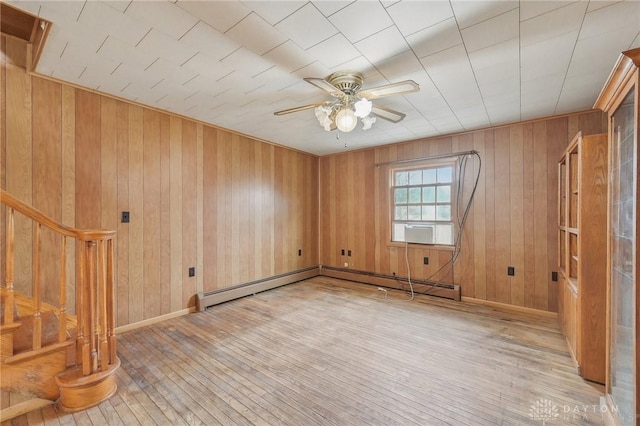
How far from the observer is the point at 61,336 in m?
1.88

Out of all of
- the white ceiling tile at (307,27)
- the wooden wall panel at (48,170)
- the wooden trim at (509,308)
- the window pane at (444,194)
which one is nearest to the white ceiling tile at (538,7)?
the white ceiling tile at (307,27)

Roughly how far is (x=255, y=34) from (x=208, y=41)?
1.20ft

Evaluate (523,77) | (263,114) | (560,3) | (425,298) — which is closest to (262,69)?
(263,114)

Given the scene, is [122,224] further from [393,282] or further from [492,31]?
[393,282]

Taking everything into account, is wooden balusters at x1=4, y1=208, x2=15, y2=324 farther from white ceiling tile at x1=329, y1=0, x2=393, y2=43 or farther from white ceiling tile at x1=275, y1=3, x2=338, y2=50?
white ceiling tile at x1=329, y1=0, x2=393, y2=43

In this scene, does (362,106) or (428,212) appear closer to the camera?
(362,106)

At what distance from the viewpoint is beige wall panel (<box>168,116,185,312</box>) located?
3.43m

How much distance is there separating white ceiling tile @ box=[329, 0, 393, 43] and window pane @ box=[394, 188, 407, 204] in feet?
10.7

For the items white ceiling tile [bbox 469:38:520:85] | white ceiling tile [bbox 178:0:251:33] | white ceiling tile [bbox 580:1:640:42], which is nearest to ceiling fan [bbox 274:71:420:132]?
white ceiling tile [bbox 178:0:251:33]

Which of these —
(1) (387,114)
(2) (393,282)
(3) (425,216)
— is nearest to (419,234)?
(3) (425,216)

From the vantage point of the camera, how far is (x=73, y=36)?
1.87 metres

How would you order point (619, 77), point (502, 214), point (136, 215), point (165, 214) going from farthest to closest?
1. point (502, 214)
2. point (165, 214)
3. point (136, 215)
4. point (619, 77)

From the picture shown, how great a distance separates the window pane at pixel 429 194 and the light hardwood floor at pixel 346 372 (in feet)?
5.89

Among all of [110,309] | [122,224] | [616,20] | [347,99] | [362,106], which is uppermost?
[616,20]
